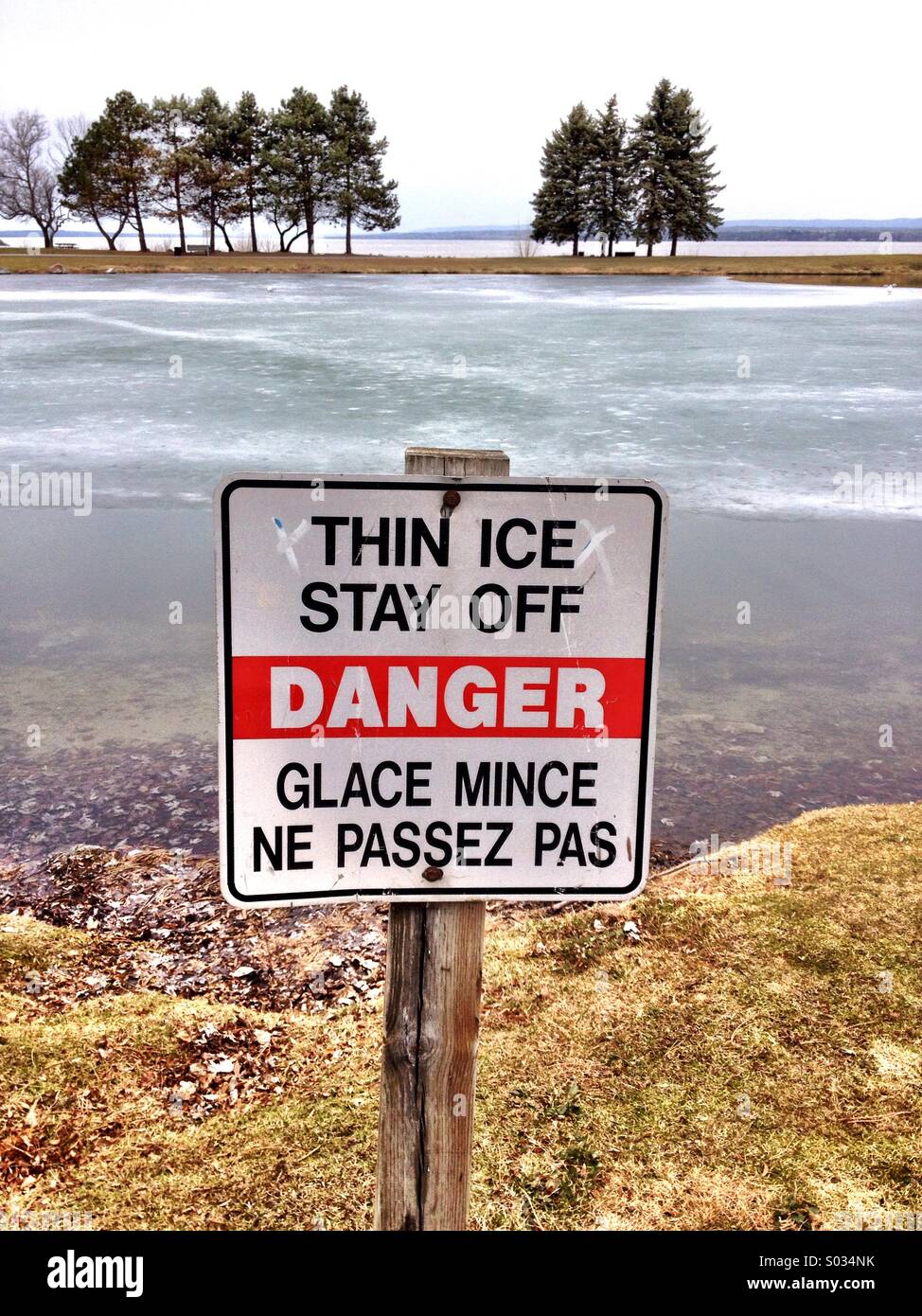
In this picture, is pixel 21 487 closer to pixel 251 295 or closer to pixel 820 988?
pixel 820 988

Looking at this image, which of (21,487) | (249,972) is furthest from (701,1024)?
(21,487)

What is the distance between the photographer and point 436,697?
1.49 metres

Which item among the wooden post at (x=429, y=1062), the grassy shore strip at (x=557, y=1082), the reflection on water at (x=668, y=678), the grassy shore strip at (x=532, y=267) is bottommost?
the grassy shore strip at (x=557, y=1082)

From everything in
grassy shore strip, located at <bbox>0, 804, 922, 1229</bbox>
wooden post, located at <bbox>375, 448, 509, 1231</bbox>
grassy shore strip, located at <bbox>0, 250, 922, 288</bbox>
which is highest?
grassy shore strip, located at <bbox>0, 250, 922, 288</bbox>

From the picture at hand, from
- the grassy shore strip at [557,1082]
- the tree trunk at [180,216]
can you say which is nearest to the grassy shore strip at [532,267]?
the tree trunk at [180,216]

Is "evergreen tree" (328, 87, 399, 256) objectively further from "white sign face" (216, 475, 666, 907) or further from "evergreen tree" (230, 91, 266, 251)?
"white sign face" (216, 475, 666, 907)

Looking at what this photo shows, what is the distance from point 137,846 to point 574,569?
3.45 metres

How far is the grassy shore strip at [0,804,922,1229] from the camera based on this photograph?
2668mm

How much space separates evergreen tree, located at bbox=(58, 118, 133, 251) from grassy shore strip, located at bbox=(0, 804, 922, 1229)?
50.2 meters

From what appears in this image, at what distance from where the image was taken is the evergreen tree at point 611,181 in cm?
5206

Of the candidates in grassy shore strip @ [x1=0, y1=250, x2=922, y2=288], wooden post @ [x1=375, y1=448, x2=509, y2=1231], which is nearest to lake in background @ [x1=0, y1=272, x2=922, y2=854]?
wooden post @ [x1=375, y1=448, x2=509, y2=1231]

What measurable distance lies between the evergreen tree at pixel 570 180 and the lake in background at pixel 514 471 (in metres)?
35.9

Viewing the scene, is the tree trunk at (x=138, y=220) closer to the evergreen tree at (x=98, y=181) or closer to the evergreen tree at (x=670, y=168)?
the evergreen tree at (x=98, y=181)

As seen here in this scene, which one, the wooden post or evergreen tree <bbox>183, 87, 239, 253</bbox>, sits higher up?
evergreen tree <bbox>183, 87, 239, 253</bbox>
